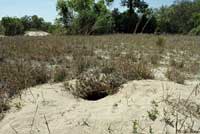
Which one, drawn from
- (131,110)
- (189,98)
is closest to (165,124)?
(131,110)

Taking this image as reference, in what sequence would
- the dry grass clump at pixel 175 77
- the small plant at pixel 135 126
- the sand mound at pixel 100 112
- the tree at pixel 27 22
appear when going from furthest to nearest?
the tree at pixel 27 22 < the dry grass clump at pixel 175 77 < the sand mound at pixel 100 112 < the small plant at pixel 135 126

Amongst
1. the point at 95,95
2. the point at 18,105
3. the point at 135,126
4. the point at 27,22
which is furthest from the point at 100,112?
the point at 27,22

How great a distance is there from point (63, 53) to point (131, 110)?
4.66 meters

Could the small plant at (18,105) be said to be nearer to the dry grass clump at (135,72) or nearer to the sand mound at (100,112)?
the sand mound at (100,112)

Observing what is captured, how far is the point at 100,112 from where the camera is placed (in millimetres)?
4367

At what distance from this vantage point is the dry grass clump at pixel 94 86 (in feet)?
17.5

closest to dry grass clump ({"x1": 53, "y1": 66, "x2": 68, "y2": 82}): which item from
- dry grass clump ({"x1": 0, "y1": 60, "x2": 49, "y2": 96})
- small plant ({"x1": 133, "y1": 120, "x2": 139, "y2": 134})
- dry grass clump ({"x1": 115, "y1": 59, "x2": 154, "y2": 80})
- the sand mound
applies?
dry grass clump ({"x1": 0, "y1": 60, "x2": 49, "y2": 96})

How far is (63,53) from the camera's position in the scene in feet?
28.7

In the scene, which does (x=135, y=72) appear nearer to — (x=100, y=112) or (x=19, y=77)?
(x=100, y=112)

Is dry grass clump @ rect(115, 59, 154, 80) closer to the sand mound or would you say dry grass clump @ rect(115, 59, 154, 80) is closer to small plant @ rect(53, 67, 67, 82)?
the sand mound

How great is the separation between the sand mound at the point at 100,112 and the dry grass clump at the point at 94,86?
152 millimetres

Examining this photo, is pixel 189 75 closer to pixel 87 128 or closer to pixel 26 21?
pixel 87 128

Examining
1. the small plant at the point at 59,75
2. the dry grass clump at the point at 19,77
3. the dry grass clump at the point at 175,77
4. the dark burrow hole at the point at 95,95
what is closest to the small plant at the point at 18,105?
the dry grass clump at the point at 19,77

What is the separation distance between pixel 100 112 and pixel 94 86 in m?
1.09
